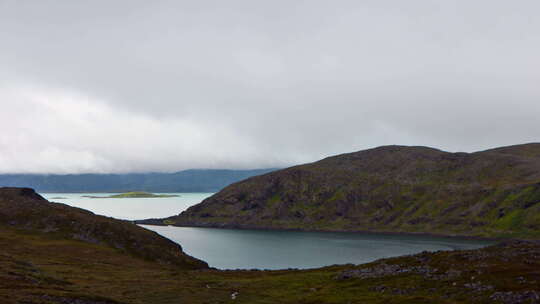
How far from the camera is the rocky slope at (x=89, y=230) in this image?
144 meters

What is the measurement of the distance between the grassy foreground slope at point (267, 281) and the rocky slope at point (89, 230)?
47.3 feet

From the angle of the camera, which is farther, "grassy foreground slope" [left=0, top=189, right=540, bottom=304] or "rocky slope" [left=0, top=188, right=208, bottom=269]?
"rocky slope" [left=0, top=188, right=208, bottom=269]

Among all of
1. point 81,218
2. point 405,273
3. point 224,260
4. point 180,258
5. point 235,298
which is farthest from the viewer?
point 224,260

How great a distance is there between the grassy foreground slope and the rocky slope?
14.4m

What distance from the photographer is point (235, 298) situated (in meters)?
74.1

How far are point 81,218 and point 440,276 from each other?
135m

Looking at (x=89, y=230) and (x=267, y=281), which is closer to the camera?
(x=267, y=281)

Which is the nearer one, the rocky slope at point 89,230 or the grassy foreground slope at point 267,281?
the grassy foreground slope at point 267,281

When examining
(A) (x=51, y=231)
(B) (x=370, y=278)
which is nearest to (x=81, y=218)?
(A) (x=51, y=231)

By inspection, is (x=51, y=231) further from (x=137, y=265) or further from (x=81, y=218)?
(x=137, y=265)

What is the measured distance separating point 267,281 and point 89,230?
87.2 meters

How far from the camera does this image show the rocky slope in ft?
472

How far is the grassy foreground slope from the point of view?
62.0 metres

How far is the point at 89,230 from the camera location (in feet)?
495
